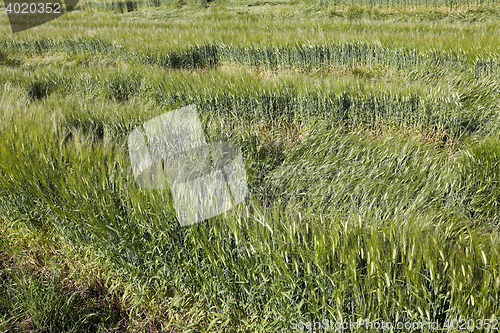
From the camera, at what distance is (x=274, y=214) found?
1.57 m

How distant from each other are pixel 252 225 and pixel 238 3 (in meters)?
18.1

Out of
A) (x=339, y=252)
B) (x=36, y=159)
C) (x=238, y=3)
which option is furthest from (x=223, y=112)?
(x=238, y=3)

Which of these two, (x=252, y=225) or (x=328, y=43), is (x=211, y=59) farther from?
(x=252, y=225)

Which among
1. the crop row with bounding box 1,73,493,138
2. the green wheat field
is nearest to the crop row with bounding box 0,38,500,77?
the green wheat field

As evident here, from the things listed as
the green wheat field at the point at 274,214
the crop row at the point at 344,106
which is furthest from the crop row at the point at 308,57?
the crop row at the point at 344,106

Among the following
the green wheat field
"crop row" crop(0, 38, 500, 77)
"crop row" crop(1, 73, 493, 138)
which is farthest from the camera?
"crop row" crop(0, 38, 500, 77)

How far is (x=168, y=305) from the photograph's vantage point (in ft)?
5.58

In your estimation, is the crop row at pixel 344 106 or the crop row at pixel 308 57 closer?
the crop row at pixel 344 106

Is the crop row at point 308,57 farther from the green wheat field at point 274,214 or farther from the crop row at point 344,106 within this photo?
the crop row at point 344,106

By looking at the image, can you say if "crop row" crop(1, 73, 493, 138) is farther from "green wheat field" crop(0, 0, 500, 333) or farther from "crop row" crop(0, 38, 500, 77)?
"crop row" crop(0, 38, 500, 77)

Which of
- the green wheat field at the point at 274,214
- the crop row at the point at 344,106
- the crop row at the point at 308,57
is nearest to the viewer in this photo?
the green wheat field at the point at 274,214

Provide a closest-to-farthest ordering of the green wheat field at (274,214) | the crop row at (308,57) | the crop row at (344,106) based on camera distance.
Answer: the green wheat field at (274,214), the crop row at (344,106), the crop row at (308,57)

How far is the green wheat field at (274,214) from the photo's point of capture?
136 cm

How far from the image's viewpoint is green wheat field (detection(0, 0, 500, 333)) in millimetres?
1356
